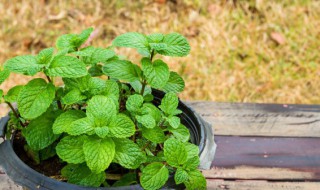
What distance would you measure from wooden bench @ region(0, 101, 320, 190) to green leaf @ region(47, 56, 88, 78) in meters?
0.41

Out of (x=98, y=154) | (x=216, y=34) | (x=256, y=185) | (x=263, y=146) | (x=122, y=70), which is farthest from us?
(x=216, y=34)

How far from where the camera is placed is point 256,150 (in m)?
1.23

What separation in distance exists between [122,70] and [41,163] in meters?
0.27

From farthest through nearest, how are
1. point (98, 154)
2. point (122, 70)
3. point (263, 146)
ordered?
point (263, 146), point (122, 70), point (98, 154)

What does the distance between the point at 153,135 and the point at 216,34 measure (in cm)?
148

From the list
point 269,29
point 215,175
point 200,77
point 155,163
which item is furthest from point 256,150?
point 269,29

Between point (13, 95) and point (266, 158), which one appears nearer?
point (13, 95)

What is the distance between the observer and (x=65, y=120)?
32.7 inches

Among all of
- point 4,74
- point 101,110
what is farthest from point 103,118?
point 4,74

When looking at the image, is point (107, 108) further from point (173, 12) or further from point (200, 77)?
point (173, 12)

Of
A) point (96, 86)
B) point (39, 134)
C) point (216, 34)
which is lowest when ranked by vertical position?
point (216, 34)

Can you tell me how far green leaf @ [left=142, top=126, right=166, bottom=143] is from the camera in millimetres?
845

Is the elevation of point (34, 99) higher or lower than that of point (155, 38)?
lower

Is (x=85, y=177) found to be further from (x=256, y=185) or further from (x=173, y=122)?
(x=256, y=185)
